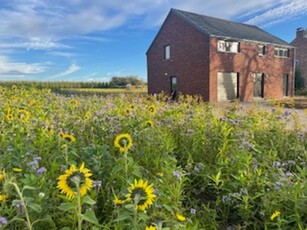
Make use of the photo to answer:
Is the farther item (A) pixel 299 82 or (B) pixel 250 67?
(A) pixel 299 82

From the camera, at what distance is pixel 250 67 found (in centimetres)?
2414

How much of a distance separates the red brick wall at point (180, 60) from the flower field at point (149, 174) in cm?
1697

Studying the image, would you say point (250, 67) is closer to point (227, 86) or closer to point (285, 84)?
point (227, 86)

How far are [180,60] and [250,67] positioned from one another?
6.01m

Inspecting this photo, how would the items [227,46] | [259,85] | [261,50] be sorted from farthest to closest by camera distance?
[259,85]
[261,50]
[227,46]

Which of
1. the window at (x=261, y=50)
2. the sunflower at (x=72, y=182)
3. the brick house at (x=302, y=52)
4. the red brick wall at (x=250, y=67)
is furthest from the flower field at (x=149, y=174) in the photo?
the brick house at (x=302, y=52)

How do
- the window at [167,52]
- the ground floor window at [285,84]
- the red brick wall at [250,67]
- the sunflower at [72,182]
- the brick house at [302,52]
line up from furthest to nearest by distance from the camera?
the brick house at [302,52] < the ground floor window at [285,84] < the window at [167,52] < the red brick wall at [250,67] < the sunflower at [72,182]

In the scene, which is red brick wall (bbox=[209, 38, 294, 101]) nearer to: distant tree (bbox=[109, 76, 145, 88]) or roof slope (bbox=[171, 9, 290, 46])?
roof slope (bbox=[171, 9, 290, 46])

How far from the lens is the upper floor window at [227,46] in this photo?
21.6m

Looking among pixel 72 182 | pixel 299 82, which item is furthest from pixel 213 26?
pixel 72 182

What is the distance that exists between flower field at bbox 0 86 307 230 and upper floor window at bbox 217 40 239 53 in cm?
1758

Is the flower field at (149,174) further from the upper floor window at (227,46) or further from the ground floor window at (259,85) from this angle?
the ground floor window at (259,85)

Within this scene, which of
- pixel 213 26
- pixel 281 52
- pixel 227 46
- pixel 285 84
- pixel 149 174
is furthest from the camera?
pixel 285 84

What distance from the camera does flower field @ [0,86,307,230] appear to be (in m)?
1.72
